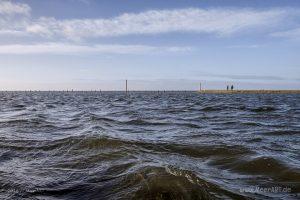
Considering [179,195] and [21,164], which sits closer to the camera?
[179,195]

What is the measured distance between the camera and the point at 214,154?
325 inches

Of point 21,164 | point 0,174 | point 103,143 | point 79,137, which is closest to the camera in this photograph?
point 0,174

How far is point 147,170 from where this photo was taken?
20.4 feet

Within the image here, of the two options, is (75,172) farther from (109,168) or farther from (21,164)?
(21,164)

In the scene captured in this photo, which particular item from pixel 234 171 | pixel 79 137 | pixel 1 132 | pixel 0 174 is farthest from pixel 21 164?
pixel 1 132

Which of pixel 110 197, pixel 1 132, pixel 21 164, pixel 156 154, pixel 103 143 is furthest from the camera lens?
pixel 1 132

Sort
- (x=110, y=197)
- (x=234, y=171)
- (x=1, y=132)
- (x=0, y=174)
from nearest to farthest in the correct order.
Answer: (x=110, y=197)
(x=0, y=174)
(x=234, y=171)
(x=1, y=132)

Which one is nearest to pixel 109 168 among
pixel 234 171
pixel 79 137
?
pixel 234 171

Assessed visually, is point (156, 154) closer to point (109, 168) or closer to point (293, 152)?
point (109, 168)

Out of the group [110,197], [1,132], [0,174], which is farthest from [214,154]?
[1,132]

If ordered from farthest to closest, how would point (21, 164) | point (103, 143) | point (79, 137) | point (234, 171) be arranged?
point (79, 137), point (103, 143), point (21, 164), point (234, 171)

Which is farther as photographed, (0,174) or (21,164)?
(21,164)

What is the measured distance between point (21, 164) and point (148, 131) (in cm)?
586

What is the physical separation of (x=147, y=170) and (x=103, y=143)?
11.3ft
